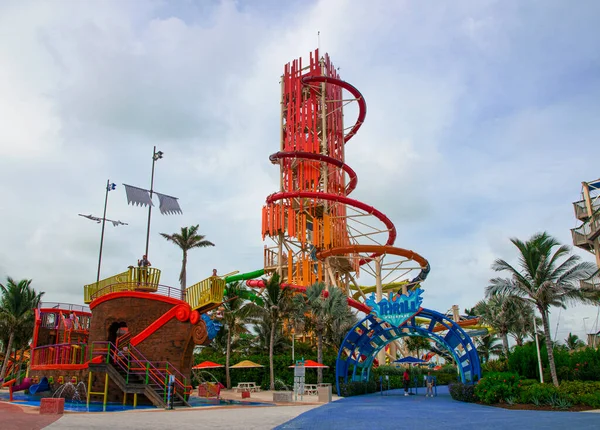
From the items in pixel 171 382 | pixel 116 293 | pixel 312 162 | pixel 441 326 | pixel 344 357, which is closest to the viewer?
pixel 171 382

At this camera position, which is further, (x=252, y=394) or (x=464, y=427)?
A: (x=252, y=394)

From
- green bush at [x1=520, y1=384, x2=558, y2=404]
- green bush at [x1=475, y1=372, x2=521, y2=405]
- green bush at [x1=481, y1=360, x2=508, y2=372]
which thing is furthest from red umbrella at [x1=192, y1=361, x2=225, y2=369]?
green bush at [x1=520, y1=384, x2=558, y2=404]

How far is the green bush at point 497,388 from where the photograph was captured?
21938mm

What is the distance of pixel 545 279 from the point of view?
77.5 feet

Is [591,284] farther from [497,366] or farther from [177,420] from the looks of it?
[177,420]

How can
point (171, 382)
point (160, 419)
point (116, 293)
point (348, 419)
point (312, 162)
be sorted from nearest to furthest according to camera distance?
1. point (160, 419)
2. point (348, 419)
3. point (171, 382)
4. point (116, 293)
5. point (312, 162)

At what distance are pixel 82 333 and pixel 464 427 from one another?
22787 millimetres

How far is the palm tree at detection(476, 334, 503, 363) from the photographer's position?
49.8 metres

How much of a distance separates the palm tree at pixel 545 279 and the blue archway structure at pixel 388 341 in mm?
3758

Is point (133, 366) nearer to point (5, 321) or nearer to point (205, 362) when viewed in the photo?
point (205, 362)

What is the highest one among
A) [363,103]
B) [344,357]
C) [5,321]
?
[363,103]

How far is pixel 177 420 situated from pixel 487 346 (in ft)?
137

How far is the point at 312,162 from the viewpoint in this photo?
49.5 m

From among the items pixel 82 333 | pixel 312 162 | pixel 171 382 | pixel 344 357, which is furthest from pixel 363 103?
pixel 171 382
